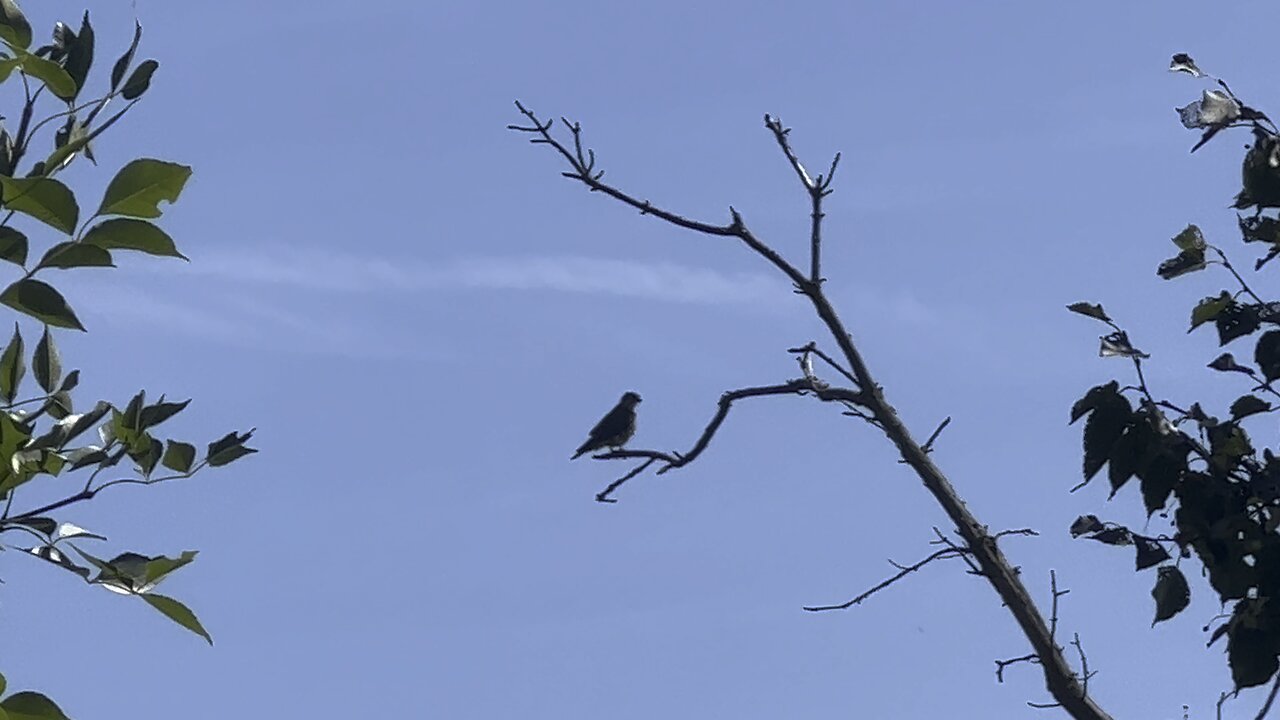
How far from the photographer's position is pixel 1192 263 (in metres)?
3.74

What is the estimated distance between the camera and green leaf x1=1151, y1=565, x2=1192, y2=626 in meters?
3.53

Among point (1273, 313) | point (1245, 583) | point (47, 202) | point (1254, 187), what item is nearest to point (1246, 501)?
A: point (1245, 583)

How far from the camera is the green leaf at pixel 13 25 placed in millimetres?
2289

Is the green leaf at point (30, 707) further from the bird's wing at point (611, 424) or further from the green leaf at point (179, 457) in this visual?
the bird's wing at point (611, 424)

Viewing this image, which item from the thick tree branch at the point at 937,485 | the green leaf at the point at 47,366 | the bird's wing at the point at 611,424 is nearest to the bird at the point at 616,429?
the bird's wing at the point at 611,424

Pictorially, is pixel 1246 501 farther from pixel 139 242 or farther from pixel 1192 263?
pixel 139 242

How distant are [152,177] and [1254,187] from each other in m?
2.46

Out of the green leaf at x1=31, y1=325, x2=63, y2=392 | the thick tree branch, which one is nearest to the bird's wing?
the thick tree branch

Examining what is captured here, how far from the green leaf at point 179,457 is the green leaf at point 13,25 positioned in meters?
0.60

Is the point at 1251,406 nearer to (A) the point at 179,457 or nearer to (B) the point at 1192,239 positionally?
(B) the point at 1192,239

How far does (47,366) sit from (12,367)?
60 mm

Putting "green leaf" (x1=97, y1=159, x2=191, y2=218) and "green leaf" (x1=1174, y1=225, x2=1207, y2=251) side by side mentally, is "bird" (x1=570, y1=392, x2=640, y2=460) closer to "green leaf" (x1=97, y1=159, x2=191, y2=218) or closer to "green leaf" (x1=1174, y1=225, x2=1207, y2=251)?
"green leaf" (x1=1174, y1=225, x2=1207, y2=251)

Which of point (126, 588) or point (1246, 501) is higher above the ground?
point (1246, 501)

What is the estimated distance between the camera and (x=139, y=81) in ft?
7.90
